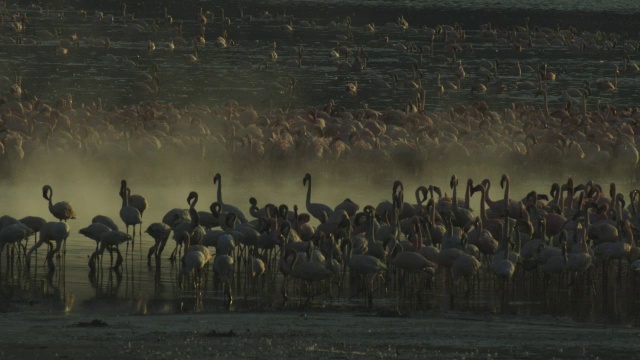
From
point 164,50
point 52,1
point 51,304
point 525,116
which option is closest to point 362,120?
point 525,116

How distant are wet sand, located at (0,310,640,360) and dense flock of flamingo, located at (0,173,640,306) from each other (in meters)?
1.36

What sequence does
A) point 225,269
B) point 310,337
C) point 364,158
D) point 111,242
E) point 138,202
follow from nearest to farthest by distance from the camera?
point 310,337 < point 225,269 < point 111,242 < point 138,202 < point 364,158

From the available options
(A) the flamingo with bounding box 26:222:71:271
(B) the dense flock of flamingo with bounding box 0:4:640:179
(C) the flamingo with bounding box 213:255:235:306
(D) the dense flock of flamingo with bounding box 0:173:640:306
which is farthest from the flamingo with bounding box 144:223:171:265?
(B) the dense flock of flamingo with bounding box 0:4:640:179

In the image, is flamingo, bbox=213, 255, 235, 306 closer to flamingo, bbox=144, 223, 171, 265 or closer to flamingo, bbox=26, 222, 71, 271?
flamingo, bbox=144, 223, 171, 265

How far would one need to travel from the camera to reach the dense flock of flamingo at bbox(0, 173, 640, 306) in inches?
632

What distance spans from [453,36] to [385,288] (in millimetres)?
41525

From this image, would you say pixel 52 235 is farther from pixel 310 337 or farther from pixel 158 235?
pixel 310 337

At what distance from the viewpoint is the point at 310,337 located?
1320cm

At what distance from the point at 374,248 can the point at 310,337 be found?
3.61 meters

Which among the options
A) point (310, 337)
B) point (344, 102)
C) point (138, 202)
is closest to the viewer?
point (310, 337)

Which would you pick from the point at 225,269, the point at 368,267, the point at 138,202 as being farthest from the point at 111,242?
the point at 368,267

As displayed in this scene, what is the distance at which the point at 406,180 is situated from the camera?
2586cm

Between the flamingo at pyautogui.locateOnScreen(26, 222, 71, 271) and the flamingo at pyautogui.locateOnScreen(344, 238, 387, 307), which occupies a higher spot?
the flamingo at pyautogui.locateOnScreen(26, 222, 71, 271)

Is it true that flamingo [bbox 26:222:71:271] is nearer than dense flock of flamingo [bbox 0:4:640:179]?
Yes
